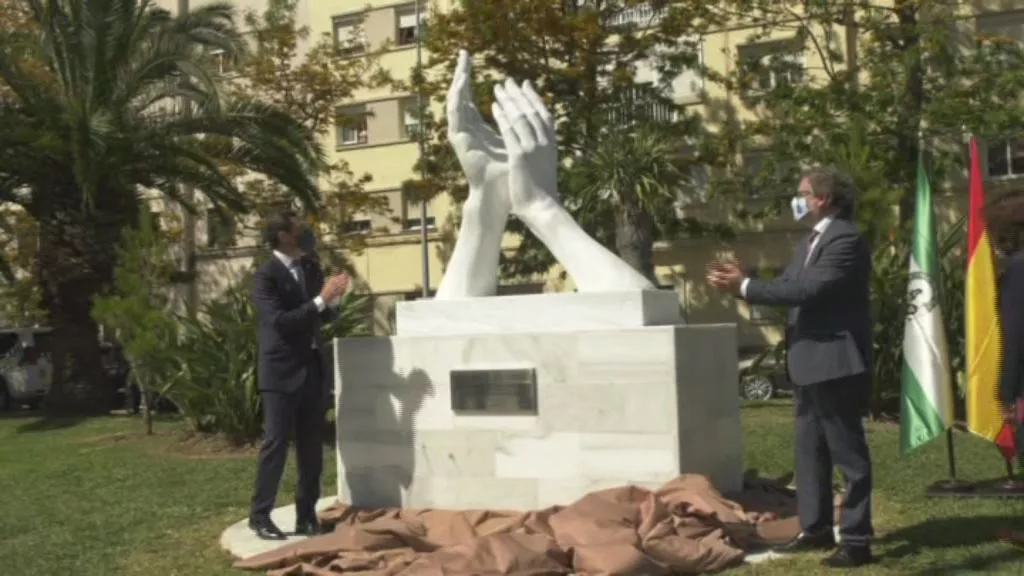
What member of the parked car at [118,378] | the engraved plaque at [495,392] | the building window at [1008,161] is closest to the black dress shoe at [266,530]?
the engraved plaque at [495,392]

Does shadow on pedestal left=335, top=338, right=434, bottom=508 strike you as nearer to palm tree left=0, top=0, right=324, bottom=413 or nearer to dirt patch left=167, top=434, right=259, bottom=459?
dirt patch left=167, top=434, right=259, bottom=459

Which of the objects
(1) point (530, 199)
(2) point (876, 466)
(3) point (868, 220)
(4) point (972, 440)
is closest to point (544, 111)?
(1) point (530, 199)

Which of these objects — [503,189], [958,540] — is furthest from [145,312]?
[958,540]

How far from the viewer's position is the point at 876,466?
9.17 meters

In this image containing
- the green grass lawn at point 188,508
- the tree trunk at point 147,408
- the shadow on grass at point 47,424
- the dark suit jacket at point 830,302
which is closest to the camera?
the dark suit jacket at point 830,302

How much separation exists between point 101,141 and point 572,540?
1252 centimetres

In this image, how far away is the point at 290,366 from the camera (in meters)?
6.66

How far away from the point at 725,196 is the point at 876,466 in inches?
702

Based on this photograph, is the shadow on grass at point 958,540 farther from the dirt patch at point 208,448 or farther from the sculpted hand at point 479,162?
the dirt patch at point 208,448

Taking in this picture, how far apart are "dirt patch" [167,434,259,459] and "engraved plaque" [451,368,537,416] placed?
5.57 metres

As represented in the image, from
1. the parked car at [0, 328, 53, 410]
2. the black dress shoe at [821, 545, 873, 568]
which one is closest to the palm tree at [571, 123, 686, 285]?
the parked car at [0, 328, 53, 410]

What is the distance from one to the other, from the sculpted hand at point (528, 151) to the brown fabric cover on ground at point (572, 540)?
2018 mm

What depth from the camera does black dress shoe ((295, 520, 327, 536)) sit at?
6.87 m

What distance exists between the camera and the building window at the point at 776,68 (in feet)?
77.9
